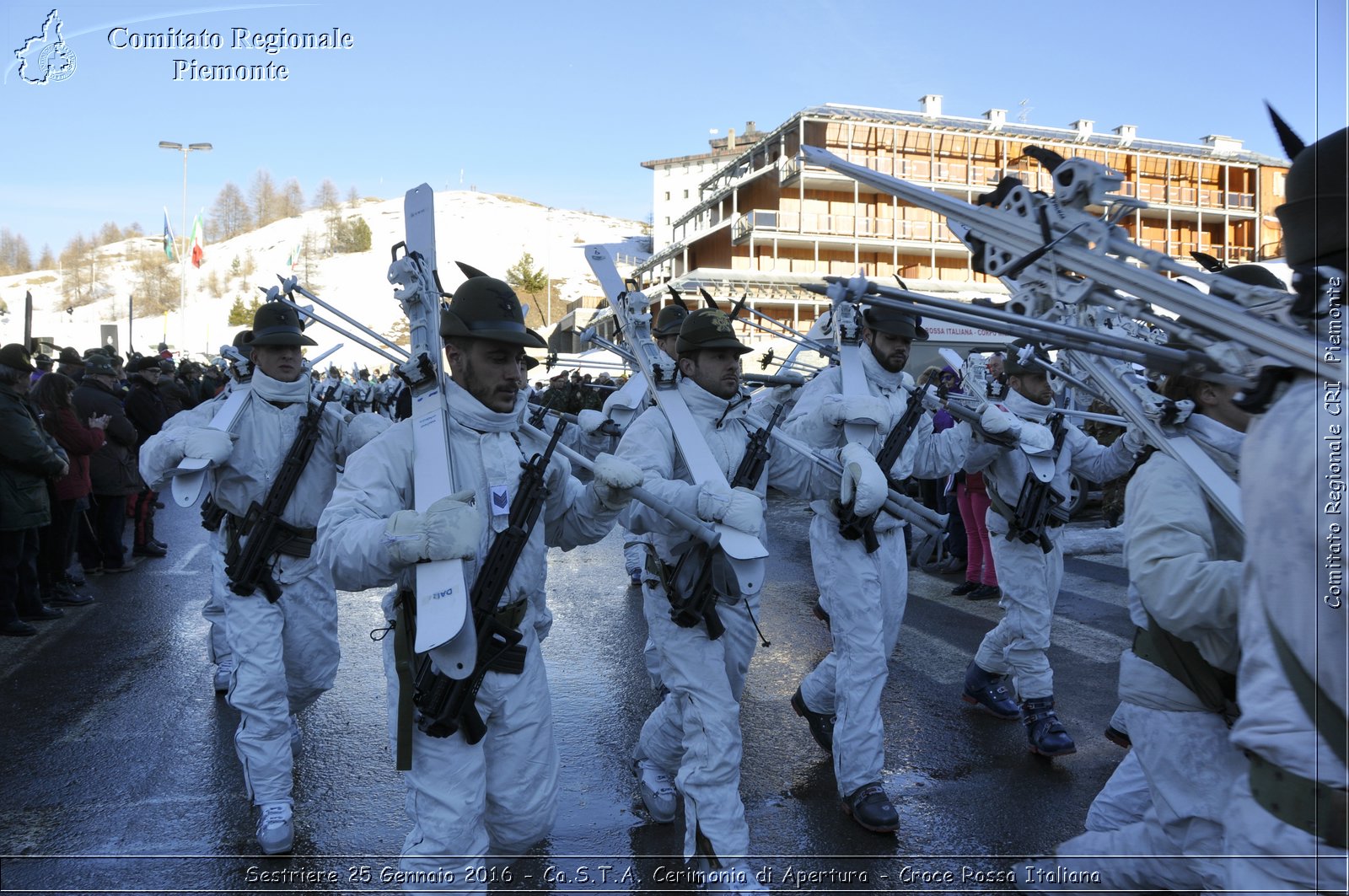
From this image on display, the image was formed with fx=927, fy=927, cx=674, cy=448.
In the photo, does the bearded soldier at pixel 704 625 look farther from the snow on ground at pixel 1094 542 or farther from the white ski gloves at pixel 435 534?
the snow on ground at pixel 1094 542

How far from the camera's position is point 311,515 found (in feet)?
16.0

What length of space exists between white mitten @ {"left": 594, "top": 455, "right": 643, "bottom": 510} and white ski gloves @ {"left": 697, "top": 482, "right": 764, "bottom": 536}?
40cm

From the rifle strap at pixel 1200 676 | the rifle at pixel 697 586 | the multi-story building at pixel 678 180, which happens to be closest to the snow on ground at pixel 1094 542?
the rifle at pixel 697 586

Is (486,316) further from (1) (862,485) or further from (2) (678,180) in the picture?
(2) (678,180)

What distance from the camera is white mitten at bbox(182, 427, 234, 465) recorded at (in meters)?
4.59

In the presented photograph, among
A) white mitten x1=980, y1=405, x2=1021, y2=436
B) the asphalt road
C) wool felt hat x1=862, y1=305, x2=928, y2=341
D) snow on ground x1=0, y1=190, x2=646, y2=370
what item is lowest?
the asphalt road

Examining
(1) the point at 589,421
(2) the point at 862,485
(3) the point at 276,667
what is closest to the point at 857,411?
(2) the point at 862,485

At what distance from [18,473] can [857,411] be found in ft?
22.9

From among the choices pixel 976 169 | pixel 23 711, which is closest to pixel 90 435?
pixel 23 711

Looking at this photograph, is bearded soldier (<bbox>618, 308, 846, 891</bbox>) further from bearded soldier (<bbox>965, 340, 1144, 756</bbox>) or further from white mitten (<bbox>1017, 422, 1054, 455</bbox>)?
bearded soldier (<bbox>965, 340, 1144, 756</bbox>)

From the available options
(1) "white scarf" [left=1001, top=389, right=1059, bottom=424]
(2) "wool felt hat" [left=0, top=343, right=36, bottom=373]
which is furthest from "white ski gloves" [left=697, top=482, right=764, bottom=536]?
(2) "wool felt hat" [left=0, top=343, right=36, bottom=373]

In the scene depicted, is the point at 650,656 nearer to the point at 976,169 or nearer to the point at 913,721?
the point at 913,721

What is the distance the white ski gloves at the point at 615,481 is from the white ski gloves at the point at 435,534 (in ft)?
2.24

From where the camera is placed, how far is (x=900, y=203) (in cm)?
4203
